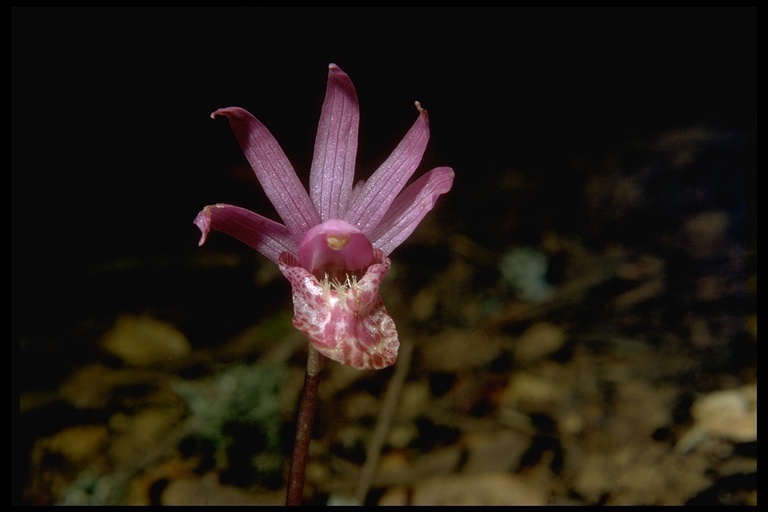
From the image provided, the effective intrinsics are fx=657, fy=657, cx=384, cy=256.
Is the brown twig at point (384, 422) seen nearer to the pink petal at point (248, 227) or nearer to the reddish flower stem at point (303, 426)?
the reddish flower stem at point (303, 426)

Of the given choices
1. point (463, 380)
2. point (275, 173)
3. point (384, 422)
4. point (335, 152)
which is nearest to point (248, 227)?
point (275, 173)

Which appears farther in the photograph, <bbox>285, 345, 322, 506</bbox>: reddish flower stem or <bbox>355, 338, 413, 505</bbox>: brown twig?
<bbox>355, 338, 413, 505</bbox>: brown twig

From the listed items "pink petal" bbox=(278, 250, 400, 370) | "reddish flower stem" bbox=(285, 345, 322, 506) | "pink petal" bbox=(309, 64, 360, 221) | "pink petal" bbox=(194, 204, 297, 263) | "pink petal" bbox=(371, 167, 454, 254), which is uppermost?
"pink petal" bbox=(309, 64, 360, 221)

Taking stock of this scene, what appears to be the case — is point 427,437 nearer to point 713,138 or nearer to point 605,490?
point 605,490

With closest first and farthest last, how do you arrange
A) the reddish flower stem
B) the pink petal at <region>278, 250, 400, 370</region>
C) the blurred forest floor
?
the pink petal at <region>278, 250, 400, 370</region>, the reddish flower stem, the blurred forest floor

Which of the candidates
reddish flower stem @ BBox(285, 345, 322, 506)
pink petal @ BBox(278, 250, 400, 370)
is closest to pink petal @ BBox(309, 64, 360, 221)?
pink petal @ BBox(278, 250, 400, 370)

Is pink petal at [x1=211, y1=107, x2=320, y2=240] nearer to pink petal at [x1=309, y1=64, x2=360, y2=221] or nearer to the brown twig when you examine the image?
pink petal at [x1=309, y1=64, x2=360, y2=221]

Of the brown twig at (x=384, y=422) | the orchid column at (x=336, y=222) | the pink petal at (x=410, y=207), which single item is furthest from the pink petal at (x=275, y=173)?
the brown twig at (x=384, y=422)

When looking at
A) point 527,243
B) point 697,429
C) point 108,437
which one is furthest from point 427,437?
point 527,243
